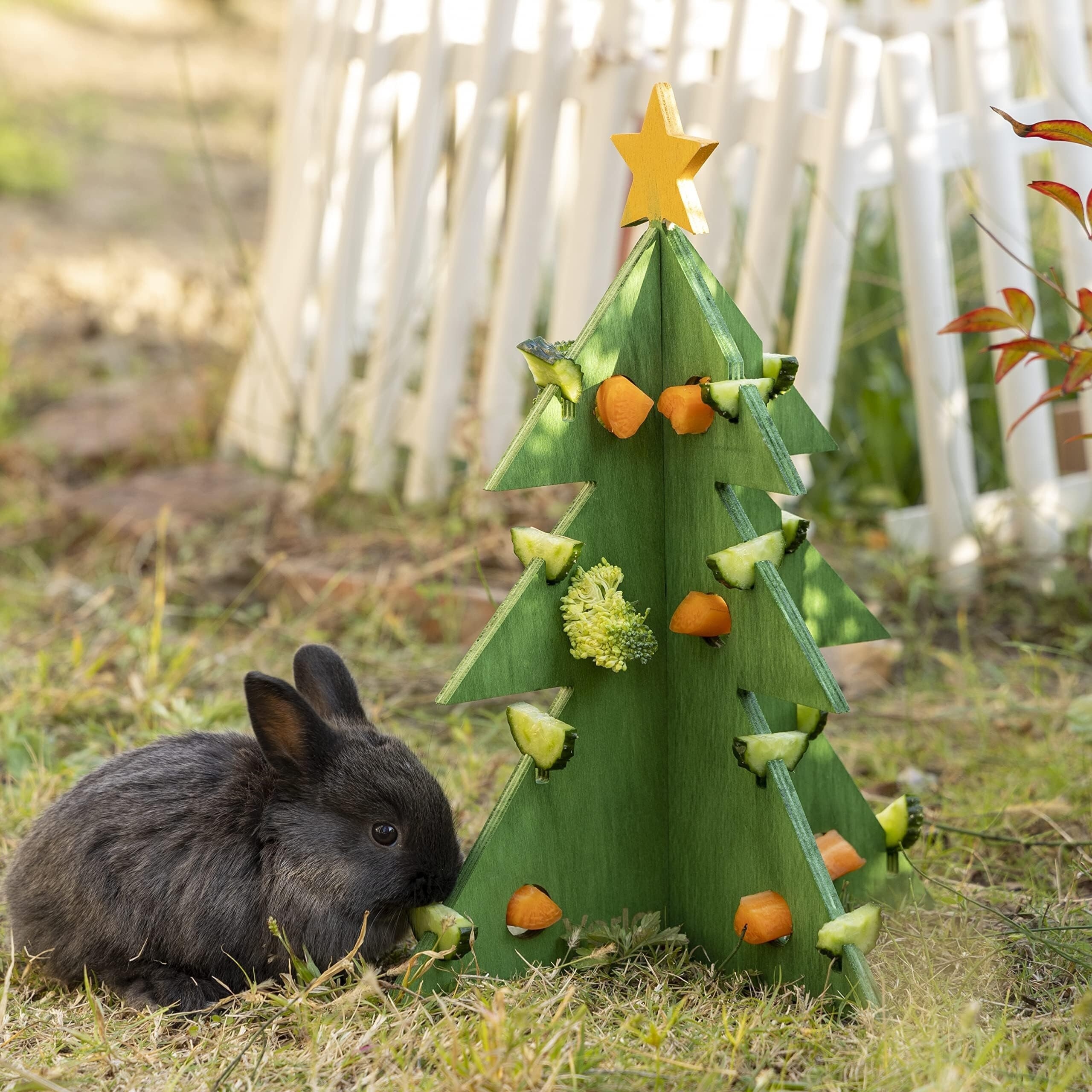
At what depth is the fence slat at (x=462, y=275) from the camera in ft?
14.8

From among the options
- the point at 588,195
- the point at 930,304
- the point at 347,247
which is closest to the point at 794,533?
the point at 930,304

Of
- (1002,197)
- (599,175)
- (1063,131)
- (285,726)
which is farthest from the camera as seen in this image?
(599,175)

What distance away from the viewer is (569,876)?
6.84 ft

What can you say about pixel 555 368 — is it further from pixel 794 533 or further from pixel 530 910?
pixel 530 910

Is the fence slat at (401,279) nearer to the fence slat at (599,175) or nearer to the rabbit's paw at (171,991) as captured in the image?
the fence slat at (599,175)

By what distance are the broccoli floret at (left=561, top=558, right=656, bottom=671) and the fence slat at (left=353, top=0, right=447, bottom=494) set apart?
120 inches

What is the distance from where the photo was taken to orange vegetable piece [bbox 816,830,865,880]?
6.93 feet

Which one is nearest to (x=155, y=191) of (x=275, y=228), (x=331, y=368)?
(x=275, y=228)

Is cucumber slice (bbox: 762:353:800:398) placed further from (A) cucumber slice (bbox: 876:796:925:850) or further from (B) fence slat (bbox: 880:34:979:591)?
(B) fence slat (bbox: 880:34:979:591)

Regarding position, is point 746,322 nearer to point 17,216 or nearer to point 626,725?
point 626,725

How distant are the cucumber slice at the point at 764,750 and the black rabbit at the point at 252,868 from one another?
54cm

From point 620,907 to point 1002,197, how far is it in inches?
113

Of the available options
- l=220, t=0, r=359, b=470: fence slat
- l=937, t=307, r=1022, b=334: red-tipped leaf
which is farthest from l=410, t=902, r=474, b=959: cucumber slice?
l=220, t=0, r=359, b=470: fence slat

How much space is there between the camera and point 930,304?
3994 mm
